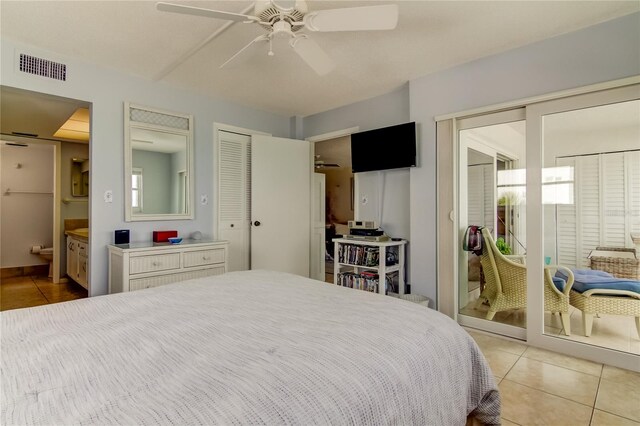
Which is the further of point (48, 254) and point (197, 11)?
point (48, 254)

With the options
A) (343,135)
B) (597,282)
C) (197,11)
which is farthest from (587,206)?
(197,11)

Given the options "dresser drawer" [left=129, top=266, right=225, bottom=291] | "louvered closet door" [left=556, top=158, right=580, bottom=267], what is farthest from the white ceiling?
"dresser drawer" [left=129, top=266, right=225, bottom=291]

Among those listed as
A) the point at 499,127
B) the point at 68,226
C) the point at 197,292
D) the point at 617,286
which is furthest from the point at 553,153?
the point at 68,226

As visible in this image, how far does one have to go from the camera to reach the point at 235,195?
13.2ft

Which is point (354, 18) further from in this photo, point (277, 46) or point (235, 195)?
point (235, 195)

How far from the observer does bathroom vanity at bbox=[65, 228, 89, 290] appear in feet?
13.6

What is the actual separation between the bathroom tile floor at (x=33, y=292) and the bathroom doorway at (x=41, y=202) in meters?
0.01

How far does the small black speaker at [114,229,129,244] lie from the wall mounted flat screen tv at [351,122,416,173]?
252cm

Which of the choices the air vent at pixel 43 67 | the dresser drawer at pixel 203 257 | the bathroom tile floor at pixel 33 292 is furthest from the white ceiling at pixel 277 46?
the bathroom tile floor at pixel 33 292

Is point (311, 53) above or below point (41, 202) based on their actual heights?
above

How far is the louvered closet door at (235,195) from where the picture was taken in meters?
3.91

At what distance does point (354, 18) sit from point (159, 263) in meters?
2.58

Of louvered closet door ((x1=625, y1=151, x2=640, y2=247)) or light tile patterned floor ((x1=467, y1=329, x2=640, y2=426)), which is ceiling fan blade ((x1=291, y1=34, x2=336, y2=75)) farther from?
light tile patterned floor ((x1=467, y1=329, x2=640, y2=426))

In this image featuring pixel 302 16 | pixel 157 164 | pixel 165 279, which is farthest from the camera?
pixel 157 164
